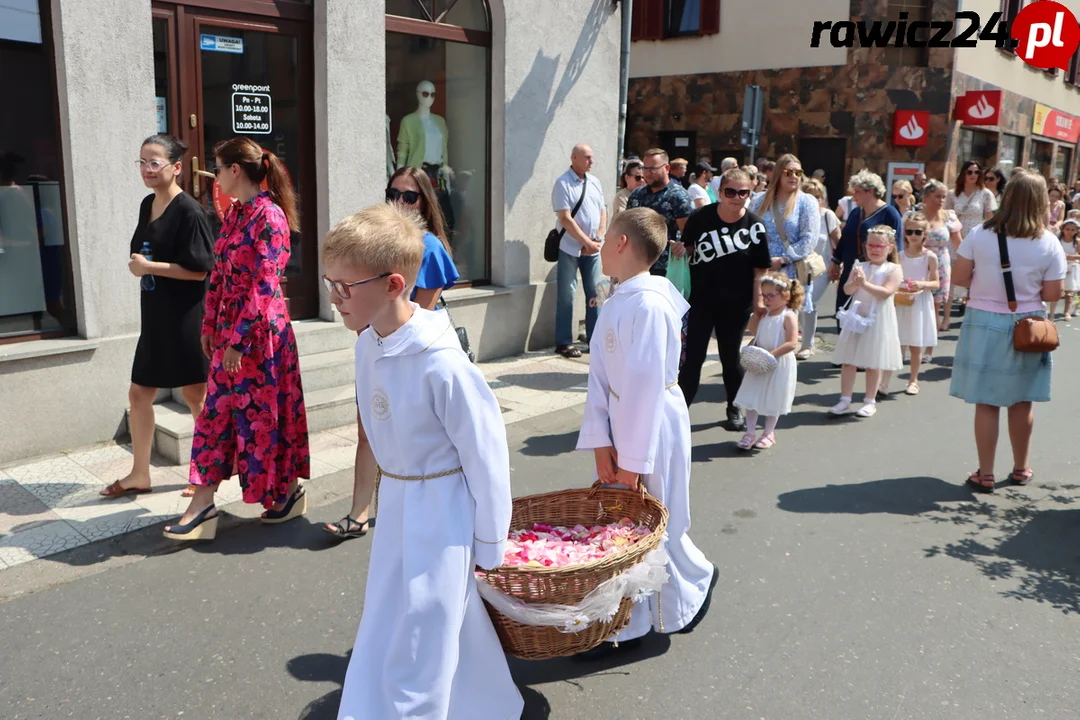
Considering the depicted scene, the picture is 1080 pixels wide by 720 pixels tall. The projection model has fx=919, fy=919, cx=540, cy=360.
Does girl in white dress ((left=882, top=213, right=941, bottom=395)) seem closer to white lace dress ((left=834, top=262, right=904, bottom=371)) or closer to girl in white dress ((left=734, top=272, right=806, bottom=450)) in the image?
white lace dress ((left=834, top=262, right=904, bottom=371))

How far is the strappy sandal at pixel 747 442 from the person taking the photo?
20.9 ft

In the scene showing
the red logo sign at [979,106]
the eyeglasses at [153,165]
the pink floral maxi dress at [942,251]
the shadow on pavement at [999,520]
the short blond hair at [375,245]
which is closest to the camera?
the short blond hair at [375,245]

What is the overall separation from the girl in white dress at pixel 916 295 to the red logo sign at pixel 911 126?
1207 cm

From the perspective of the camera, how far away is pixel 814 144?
20.2 metres

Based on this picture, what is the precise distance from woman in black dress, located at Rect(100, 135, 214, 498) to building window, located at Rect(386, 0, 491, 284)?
3275mm

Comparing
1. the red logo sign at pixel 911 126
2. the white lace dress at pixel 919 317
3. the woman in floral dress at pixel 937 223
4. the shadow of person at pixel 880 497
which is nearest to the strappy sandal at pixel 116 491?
the shadow of person at pixel 880 497

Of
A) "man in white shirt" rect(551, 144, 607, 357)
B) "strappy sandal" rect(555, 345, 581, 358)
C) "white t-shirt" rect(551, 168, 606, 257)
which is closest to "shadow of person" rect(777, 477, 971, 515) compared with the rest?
"man in white shirt" rect(551, 144, 607, 357)

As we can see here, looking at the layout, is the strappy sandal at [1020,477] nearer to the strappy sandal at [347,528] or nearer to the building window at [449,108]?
the strappy sandal at [347,528]

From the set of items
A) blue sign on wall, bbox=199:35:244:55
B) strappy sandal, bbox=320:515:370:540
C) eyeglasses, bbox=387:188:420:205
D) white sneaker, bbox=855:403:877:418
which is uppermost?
blue sign on wall, bbox=199:35:244:55

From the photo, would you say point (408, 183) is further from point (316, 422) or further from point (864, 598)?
point (864, 598)

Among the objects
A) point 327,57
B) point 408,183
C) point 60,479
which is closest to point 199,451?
point 60,479

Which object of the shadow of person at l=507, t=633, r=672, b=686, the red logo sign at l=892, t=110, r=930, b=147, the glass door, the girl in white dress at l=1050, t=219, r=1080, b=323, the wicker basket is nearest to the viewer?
the wicker basket

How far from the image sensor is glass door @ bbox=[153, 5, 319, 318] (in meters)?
6.51

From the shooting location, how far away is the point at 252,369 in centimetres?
457
